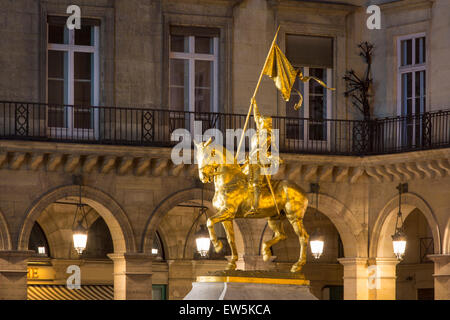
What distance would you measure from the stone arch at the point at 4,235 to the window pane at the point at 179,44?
4.88 m

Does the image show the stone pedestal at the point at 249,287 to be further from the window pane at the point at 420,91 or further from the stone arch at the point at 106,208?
the window pane at the point at 420,91

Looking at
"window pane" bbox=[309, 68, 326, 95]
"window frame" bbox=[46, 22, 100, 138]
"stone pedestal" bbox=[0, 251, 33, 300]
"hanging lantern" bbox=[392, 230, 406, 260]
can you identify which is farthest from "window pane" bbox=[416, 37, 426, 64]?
"stone pedestal" bbox=[0, 251, 33, 300]

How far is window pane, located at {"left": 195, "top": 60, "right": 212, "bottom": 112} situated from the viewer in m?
25.8

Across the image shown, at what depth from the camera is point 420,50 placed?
26.0 meters

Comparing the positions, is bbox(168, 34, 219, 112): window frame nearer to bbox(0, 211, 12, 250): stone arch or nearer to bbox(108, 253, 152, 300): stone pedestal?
bbox(108, 253, 152, 300): stone pedestal

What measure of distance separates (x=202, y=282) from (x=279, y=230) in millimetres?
1376

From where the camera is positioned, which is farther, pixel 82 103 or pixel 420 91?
pixel 420 91

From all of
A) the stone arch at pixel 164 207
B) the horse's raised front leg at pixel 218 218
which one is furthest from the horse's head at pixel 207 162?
the stone arch at pixel 164 207

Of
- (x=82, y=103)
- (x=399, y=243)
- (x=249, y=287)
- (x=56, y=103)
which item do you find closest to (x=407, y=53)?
(x=399, y=243)

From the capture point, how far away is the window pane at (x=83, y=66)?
2494 cm

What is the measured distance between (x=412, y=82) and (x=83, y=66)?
6539 mm

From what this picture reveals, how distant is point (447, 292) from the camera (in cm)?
2439

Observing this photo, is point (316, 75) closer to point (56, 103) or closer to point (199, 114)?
point (199, 114)
